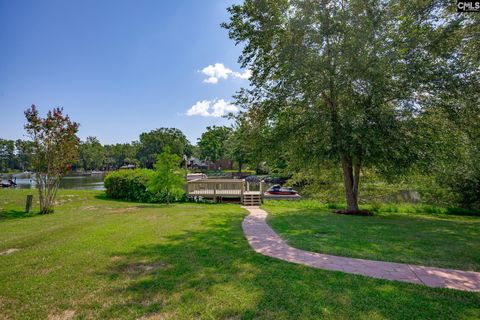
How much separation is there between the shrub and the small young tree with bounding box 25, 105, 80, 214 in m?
4.93

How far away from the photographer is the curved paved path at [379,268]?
4.05 meters

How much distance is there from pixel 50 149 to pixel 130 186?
19.5 ft

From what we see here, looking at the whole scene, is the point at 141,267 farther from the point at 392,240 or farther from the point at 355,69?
the point at 355,69

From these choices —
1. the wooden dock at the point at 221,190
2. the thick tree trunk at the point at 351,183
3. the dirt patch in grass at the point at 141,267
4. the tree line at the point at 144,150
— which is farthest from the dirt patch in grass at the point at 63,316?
the tree line at the point at 144,150

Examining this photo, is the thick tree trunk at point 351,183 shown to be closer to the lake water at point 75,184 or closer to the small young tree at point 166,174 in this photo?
the small young tree at point 166,174

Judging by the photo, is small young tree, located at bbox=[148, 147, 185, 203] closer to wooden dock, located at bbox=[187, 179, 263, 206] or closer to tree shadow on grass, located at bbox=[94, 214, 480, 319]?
wooden dock, located at bbox=[187, 179, 263, 206]

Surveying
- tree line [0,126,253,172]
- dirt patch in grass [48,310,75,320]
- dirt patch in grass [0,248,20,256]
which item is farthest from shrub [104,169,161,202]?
tree line [0,126,253,172]

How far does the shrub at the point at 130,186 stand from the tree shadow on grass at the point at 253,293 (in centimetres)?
1119

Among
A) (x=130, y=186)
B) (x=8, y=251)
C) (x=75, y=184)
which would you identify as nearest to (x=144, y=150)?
(x=75, y=184)

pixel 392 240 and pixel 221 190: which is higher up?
pixel 221 190

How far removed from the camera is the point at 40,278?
4.08 meters

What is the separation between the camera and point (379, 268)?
4609 mm

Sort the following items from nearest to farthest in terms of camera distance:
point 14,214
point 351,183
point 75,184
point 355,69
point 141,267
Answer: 1. point 141,267
2. point 355,69
3. point 14,214
4. point 351,183
5. point 75,184

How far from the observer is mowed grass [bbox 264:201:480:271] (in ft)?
17.0
